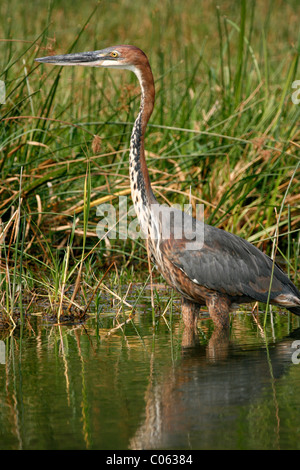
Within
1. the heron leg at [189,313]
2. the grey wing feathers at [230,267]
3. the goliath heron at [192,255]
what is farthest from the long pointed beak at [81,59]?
the heron leg at [189,313]

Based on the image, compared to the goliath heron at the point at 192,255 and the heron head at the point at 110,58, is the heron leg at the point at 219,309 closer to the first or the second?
the goliath heron at the point at 192,255

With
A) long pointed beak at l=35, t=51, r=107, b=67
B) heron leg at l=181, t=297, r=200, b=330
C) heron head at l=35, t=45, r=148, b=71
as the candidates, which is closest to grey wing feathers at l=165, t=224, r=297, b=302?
heron leg at l=181, t=297, r=200, b=330

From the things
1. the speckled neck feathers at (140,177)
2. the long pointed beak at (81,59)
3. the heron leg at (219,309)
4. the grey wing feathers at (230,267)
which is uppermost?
the long pointed beak at (81,59)

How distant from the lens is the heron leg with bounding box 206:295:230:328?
557cm

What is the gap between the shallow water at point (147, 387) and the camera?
11.2 ft

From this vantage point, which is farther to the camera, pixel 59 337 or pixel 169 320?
pixel 169 320

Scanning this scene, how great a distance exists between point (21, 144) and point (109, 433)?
12.4 ft

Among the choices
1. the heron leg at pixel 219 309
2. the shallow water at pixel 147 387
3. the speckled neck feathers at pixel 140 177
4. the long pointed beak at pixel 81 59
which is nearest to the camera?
the shallow water at pixel 147 387

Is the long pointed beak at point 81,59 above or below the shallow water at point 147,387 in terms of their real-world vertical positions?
above

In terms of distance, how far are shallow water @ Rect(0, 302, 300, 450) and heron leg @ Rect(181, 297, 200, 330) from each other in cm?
10

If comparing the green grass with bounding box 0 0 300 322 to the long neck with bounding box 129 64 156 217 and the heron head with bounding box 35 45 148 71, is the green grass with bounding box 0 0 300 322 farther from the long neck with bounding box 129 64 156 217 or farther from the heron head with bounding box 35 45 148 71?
the long neck with bounding box 129 64 156 217
